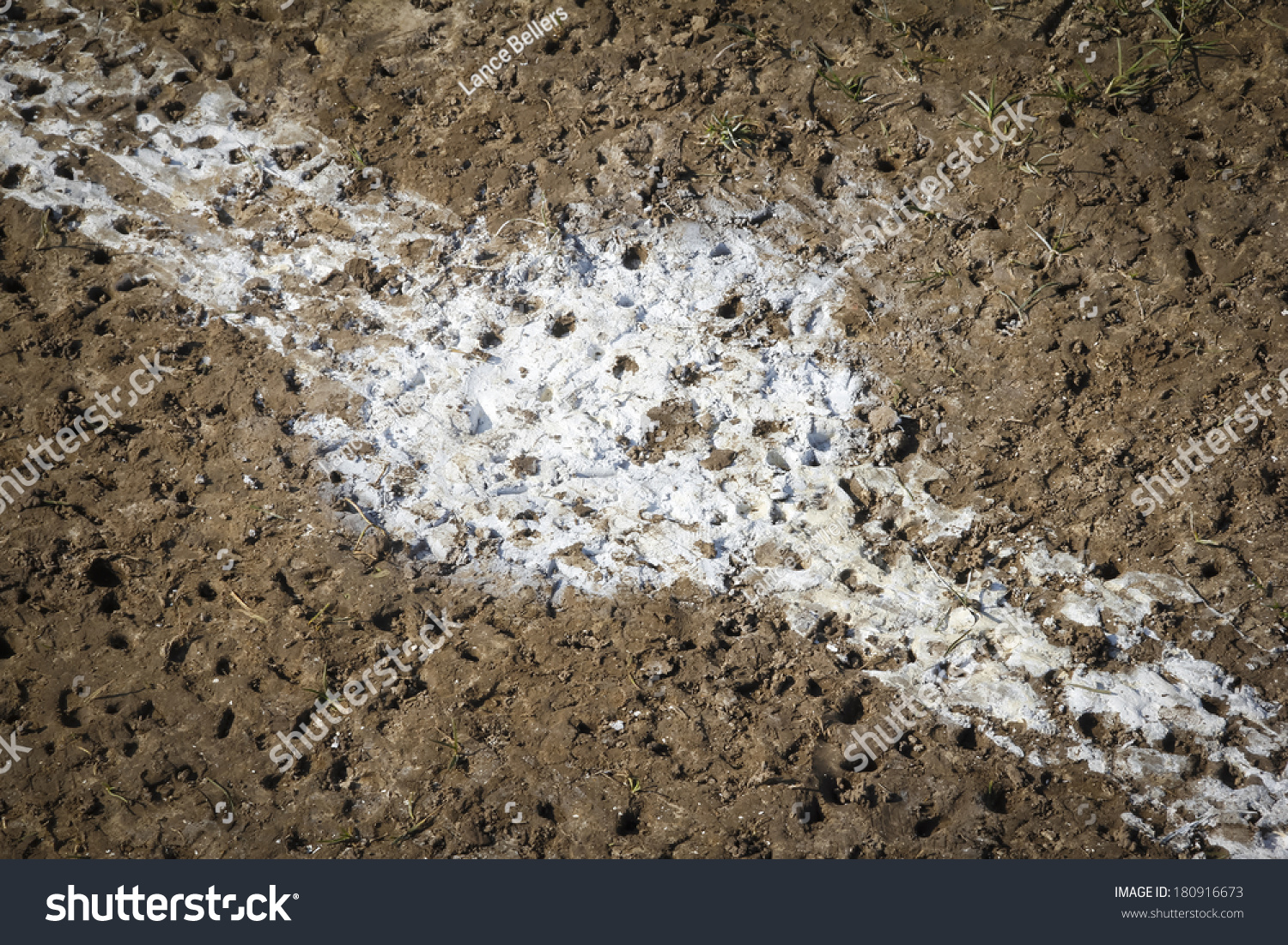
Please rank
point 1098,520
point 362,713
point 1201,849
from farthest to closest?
1. point 1098,520
2. point 362,713
3. point 1201,849

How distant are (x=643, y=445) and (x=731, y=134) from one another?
1.49m

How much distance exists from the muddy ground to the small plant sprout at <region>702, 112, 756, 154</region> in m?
0.03

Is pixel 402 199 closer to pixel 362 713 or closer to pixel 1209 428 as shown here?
pixel 362 713

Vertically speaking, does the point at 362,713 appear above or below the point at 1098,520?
below

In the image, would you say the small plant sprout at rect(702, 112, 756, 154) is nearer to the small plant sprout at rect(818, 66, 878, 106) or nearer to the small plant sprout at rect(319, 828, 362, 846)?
the small plant sprout at rect(818, 66, 878, 106)

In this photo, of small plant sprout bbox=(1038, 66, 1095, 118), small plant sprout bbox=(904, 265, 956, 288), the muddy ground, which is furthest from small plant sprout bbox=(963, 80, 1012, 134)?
small plant sprout bbox=(904, 265, 956, 288)

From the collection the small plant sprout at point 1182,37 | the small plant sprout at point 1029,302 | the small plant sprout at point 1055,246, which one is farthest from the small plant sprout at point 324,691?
the small plant sprout at point 1182,37

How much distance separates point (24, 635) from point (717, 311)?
2.89 m

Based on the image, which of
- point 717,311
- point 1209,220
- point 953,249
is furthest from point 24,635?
point 1209,220

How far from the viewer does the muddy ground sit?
2.77 m

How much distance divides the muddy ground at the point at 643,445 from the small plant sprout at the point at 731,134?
0.03 meters

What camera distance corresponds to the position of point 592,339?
11.5 feet

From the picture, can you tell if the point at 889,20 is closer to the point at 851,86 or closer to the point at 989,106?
the point at 851,86

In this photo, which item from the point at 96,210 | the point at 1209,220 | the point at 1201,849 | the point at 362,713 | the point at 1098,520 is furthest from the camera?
the point at 96,210
